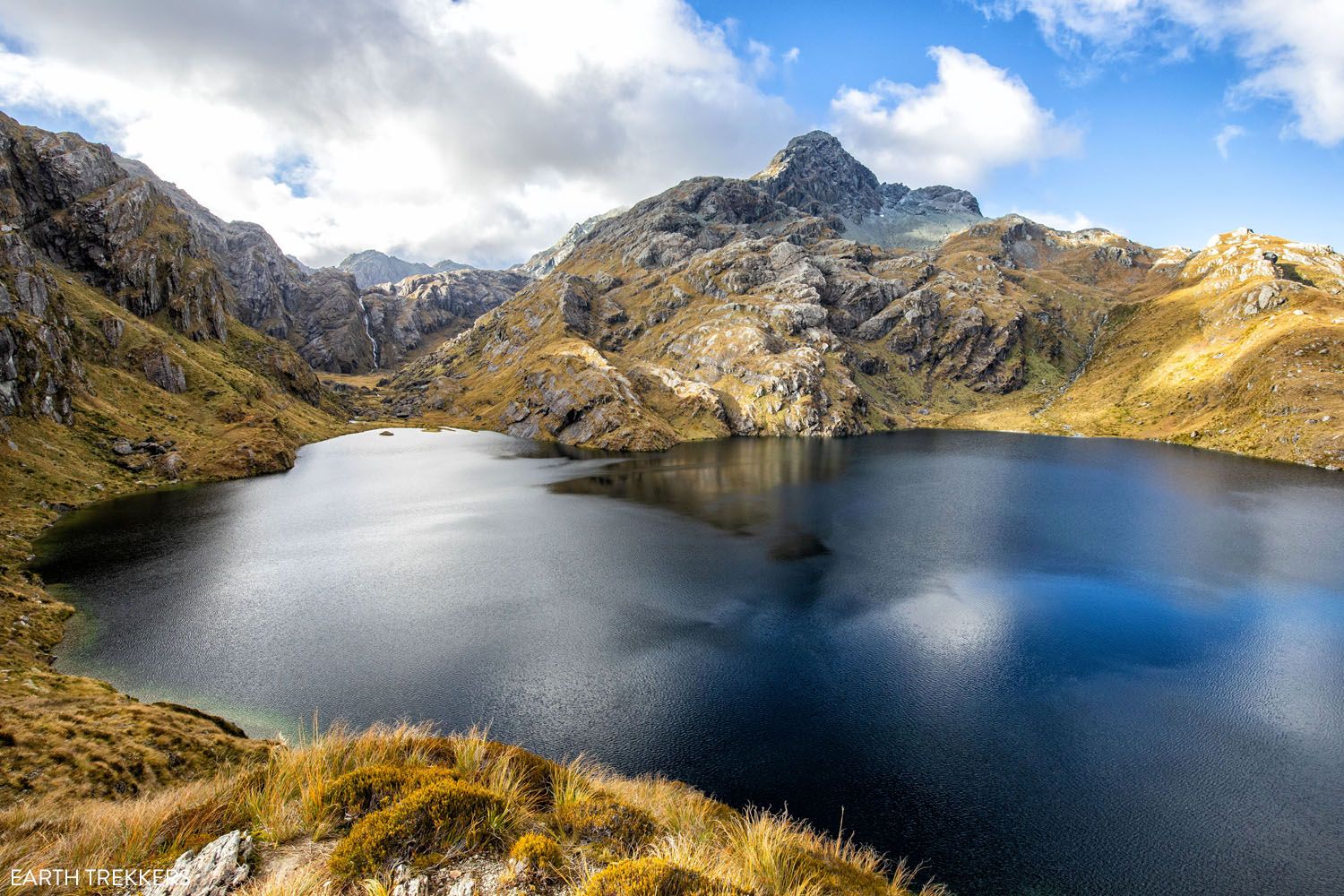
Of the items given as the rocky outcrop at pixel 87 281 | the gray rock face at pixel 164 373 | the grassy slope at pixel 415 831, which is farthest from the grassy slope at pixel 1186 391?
the grassy slope at pixel 415 831

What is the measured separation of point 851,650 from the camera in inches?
1449

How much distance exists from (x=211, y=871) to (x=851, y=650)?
34869 millimetres

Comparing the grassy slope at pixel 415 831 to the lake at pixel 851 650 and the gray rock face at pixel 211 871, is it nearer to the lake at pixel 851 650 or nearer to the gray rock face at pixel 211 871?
the gray rock face at pixel 211 871

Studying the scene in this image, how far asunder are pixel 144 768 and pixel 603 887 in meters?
22.5

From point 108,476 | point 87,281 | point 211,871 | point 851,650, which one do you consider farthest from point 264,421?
point 211,871

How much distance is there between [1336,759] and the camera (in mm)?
26812

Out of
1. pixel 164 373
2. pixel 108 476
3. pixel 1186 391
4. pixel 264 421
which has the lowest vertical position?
pixel 108 476

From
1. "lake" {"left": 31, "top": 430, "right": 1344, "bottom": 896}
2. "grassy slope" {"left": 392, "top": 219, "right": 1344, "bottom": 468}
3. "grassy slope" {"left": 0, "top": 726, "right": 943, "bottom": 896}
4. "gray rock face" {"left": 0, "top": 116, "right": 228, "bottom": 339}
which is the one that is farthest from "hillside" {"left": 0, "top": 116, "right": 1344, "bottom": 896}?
"lake" {"left": 31, "top": 430, "right": 1344, "bottom": 896}

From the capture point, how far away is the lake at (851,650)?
77.5 feet

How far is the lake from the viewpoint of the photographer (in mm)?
23609

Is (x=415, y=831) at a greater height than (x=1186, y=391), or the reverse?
(x=1186, y=391)

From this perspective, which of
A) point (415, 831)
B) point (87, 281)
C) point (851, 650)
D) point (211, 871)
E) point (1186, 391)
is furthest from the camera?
point (1186, 391)

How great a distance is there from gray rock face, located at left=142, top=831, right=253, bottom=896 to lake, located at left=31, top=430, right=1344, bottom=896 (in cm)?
1903

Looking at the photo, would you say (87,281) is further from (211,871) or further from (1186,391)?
(1186,391)
